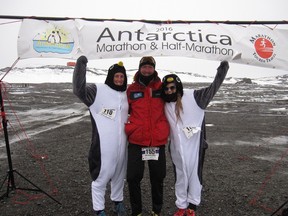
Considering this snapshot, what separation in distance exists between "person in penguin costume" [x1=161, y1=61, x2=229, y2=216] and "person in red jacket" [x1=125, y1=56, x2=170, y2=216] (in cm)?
13

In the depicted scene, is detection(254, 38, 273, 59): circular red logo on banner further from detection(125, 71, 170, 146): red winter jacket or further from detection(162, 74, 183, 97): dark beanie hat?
detection(125, 71, 170, 146): red winter jacket

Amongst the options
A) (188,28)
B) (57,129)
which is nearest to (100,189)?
(188,28)

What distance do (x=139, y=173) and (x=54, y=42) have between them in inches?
93.3

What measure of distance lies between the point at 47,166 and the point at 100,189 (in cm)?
297

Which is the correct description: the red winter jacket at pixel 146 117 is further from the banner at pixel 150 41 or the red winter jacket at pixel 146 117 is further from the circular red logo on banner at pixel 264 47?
the circular red logo on banner at pixel 264 47

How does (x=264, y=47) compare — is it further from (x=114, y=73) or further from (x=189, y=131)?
(x=114, y=73)

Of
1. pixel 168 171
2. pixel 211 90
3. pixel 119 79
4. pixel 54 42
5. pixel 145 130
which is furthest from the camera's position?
pixel 168 171

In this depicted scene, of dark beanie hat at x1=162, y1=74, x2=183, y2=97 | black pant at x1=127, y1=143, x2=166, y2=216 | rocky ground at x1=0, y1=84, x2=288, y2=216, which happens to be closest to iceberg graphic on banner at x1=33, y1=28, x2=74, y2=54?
dark beanie hat at x1=162, y1=74, x2=183, y2=97

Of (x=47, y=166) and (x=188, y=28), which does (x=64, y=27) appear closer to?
(x=188, y=28)

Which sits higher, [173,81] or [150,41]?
[150,41]

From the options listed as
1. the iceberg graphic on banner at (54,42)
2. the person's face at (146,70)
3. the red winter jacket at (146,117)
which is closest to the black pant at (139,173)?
the red winter jacket at (146,117)

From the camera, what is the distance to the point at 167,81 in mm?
3541

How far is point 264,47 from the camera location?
416cm

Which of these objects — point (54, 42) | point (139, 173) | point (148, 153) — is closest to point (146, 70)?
point (148, 153)
